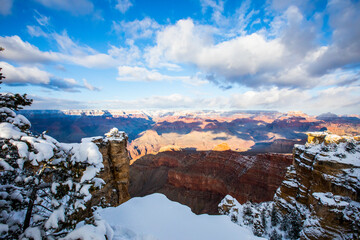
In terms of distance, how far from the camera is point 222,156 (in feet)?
155

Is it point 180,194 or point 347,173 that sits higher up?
point 347,173

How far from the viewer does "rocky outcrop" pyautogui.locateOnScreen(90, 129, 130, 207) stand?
17.6m

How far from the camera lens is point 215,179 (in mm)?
42719

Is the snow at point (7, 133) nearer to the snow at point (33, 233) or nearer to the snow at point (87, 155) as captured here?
the snow at point (87, 155)

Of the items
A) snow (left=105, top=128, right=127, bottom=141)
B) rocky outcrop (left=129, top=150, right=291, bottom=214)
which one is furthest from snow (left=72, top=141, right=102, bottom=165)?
rocky outcrop (left=129, top=150, right=291, bottom=214)

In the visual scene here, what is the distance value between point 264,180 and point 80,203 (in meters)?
43.3

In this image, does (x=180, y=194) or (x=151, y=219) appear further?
(x=180, y=194)

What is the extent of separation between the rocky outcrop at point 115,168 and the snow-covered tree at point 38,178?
46.5 feet

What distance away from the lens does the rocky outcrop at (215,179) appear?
3688cm

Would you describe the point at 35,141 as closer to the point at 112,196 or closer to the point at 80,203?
the point at 80,203

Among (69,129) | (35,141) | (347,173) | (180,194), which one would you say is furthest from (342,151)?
(69,129)

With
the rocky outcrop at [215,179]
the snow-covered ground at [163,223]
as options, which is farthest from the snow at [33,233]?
the rocky outcrop at [215,179]

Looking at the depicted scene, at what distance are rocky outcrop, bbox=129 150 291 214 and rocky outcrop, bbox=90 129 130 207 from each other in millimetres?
27301

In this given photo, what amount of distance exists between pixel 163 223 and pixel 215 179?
129ft
